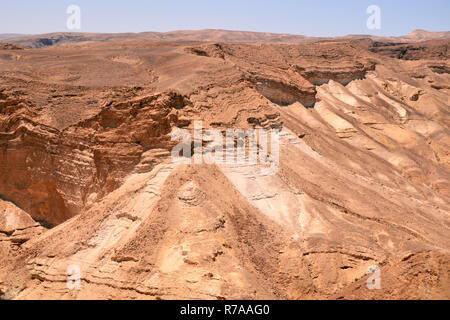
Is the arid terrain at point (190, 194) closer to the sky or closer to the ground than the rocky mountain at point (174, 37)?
closer to the ground

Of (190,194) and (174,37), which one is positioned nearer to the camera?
(190,194)

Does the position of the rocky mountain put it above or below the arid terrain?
above

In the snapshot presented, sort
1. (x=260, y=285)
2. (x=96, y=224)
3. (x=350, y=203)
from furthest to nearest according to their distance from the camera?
(x=350, y=203)
(x=96, y=224)
(x=260, y=285)

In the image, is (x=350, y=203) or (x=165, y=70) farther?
(x=165, y=70)

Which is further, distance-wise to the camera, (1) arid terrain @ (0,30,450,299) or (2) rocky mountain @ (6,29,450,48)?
(2) rocky mountain @ (6,29,450,48)

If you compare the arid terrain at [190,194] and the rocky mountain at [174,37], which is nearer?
the arid terrain at [190,194]

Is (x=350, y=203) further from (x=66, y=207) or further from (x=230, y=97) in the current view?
(x=66, y=207)

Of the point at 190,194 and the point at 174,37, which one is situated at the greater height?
the point at 174,37

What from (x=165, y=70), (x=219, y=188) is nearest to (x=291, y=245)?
(x=219, y=188)
